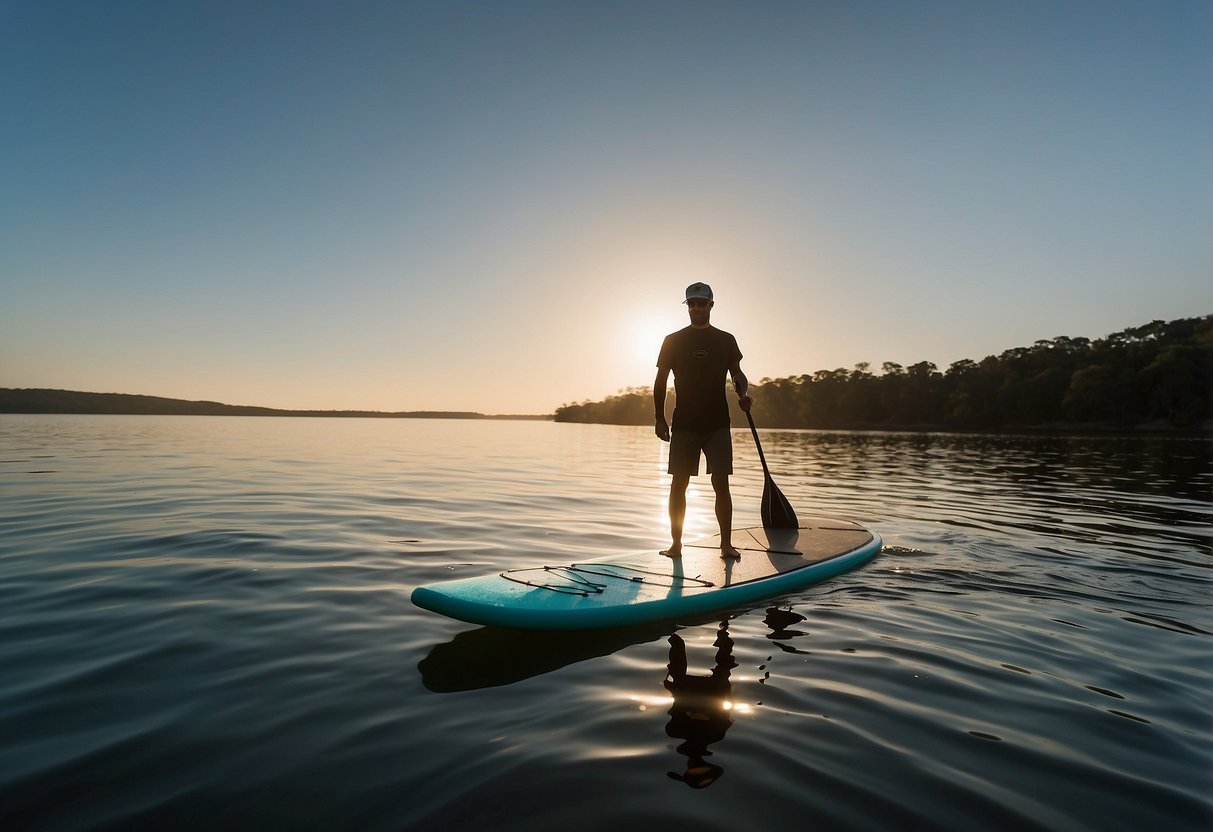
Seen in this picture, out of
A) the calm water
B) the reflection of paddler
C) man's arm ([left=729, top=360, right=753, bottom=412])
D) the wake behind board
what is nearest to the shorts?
man's arm ([left=729, top=360, right=753, bottom=412])

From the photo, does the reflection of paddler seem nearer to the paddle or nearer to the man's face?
the man's face

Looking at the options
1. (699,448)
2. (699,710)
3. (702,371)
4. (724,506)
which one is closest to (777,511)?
(724,506)

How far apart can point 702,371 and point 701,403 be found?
1.12 ft

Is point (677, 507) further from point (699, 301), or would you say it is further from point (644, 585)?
point (699, 301)

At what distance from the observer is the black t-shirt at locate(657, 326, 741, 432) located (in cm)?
657

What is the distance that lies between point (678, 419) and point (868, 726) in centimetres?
378

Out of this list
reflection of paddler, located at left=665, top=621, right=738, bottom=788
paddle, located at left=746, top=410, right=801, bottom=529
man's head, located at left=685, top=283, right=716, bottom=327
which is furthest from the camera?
paddle, located at left=746, top=410, right=801, bottom=529

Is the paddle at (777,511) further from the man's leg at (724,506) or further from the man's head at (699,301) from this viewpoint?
the man's head at (699,301)

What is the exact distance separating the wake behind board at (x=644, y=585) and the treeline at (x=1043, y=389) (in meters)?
79.5

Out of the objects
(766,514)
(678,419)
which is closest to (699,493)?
(766,514)

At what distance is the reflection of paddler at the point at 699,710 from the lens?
2.88 m

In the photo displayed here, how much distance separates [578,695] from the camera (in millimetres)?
3736

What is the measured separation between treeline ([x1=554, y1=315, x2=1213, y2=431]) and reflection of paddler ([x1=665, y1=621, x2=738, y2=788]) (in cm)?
8257

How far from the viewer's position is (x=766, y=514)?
8.90 m
